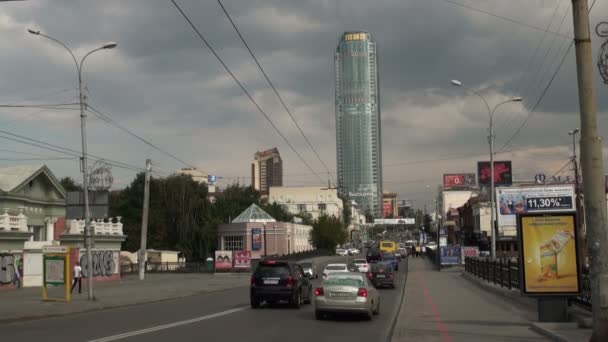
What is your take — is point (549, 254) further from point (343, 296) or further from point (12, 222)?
point (12, 222)

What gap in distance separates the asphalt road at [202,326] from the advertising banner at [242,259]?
40423 millimetres

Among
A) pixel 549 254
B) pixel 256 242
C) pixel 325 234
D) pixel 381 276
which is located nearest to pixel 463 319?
pixel 549 254

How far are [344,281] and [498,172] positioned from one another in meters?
38.8

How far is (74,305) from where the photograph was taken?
26.4 metres

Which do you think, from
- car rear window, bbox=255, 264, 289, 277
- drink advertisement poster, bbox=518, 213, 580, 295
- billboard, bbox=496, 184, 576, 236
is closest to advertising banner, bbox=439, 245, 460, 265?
billboard, bbox=496, 184, 576, 236

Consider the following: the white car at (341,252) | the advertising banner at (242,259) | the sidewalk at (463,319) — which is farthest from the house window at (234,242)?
the sidewalk at (463,319)

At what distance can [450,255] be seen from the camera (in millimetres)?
61906

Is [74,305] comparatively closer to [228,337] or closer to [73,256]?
[228,337]

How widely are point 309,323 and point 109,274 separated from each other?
118ft

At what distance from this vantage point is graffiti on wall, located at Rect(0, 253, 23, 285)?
37.7m

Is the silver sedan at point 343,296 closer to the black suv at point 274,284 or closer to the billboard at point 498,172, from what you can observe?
the black suv at point 274,284

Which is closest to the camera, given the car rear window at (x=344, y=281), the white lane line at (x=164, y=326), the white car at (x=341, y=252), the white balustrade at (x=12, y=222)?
the white lane line at (x=164, y=326)

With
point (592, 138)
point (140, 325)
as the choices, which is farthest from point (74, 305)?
point (592, 138)

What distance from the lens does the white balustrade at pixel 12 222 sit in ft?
126
